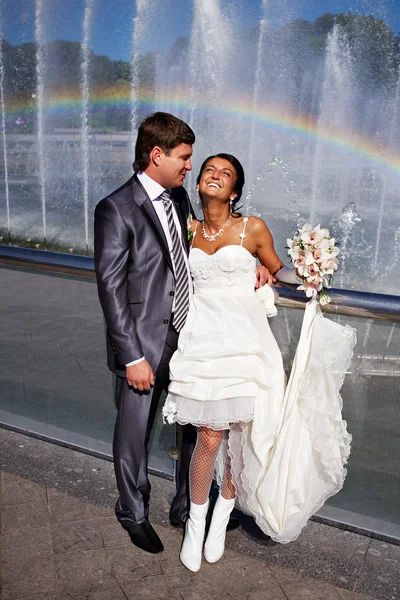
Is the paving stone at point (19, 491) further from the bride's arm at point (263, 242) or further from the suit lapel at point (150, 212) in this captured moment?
the bride's arm at point (263, 242)

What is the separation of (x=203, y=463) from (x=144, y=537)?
424 mm

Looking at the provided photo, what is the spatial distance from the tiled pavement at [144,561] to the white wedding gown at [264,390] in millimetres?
207

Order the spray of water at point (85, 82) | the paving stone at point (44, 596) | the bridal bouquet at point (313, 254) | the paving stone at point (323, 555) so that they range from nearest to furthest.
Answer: the paving stone at point (44, 596)
the bridal bouquet at point (313, 254)
the paving stone at point (323, 555)
the spray of water at point (85, 82)

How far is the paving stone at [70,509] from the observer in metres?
3.46

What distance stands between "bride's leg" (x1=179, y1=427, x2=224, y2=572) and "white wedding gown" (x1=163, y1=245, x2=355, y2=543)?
0.16 m

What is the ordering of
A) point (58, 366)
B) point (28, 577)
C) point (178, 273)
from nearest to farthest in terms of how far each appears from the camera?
point (28, 577), point (178, 273), point (58, 366)

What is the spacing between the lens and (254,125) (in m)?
17.0

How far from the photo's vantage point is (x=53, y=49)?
2047cm

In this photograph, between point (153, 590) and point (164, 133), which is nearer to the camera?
point (153, 590)

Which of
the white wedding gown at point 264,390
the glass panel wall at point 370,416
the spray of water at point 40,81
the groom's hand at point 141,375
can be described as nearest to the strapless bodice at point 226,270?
the white wedding gown at point 264,390

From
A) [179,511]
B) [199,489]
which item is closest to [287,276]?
[199,489]

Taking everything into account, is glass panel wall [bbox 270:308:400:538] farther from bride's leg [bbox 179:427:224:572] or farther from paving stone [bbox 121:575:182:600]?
paving stone [bbox 121:575:182:600]

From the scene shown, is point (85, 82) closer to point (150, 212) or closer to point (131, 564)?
point (150, 212)

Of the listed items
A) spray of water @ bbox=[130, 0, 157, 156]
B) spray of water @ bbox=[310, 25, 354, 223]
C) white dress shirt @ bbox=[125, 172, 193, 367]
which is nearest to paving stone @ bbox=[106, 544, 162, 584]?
white dress shirt @ bbox=[125, 172, 193, 367]
